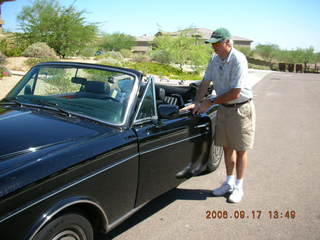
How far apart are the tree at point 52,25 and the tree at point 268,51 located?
2555 inches

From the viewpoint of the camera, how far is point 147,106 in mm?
3088

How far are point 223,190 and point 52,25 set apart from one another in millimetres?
21033

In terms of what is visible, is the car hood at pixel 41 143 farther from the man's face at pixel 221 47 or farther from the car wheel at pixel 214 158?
the car wheel at pixel 214 158

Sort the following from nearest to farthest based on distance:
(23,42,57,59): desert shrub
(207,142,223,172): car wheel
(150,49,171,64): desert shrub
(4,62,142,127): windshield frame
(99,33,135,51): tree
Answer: (4,62,142,127): windshield frame, (207,142,223,172): car wheel, (23,42,57,59): desert shrub, (150,49,171,64): desert shrub, (99,33,135,51): tree

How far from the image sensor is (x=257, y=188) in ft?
14.4

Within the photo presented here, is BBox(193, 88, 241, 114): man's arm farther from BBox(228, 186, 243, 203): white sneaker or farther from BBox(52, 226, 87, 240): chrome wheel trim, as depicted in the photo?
BBox(52, 226, 87, 240): chrome wheel trim

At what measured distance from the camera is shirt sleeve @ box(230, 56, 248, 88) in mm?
3512

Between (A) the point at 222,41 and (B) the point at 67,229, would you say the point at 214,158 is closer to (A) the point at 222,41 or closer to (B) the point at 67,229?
(A) the point at 222,41

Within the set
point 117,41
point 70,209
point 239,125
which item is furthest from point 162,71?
point 117,41

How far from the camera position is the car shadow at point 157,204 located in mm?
3188

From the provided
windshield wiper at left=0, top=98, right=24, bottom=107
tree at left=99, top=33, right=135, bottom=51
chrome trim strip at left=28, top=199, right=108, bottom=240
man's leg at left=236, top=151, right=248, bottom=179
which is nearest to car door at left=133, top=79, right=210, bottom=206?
chrome trim strip at left=28, top=199, right=108, bottom=240

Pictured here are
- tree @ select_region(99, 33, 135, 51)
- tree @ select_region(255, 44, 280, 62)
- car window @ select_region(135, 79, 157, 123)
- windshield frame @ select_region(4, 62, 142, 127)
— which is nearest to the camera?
windshield frame @ select_region(4, 62, 142, 127)

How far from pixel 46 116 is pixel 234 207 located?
2469mm

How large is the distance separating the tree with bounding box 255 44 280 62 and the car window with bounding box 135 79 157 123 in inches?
3153
